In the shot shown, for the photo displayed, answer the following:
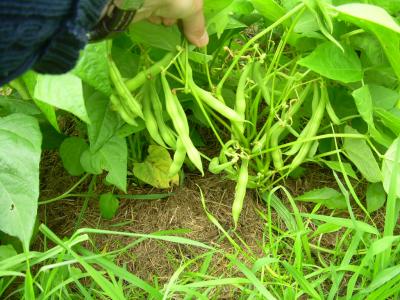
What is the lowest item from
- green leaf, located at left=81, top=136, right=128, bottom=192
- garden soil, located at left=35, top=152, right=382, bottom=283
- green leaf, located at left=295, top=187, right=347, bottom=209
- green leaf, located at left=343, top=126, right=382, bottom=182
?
garden soil, located at left=35, top=152, right=382, bottom=283

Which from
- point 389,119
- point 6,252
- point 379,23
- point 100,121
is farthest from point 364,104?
point 6,252

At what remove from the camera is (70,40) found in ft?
2.24

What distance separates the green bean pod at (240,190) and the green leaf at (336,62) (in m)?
0.25

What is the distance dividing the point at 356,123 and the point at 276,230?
0.99 ft

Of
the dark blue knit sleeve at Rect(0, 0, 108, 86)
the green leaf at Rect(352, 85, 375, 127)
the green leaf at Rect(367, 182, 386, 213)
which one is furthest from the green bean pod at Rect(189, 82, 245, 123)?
the dark blue knit sleeve at Rect(0, 0, 108, 86)

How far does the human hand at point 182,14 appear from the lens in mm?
891

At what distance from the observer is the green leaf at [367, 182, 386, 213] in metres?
1.27

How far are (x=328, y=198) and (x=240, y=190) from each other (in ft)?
0.68

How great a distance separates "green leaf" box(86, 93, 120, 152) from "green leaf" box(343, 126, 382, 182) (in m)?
0.48

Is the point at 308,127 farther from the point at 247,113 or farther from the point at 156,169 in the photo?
the point at 156,169

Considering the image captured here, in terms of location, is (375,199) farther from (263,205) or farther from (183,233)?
(183,233)

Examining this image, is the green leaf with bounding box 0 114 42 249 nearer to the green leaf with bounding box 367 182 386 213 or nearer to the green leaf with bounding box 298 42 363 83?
the green leaf with bounding box 298 42 363 83

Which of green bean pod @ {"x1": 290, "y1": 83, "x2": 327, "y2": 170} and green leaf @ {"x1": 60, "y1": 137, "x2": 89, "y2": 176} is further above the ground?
green bean pod @ {"x1": 290, "y1": 83, "x2": 327, "y2": 170}

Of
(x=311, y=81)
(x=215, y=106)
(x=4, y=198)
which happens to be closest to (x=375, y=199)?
(x=311, y=81)
